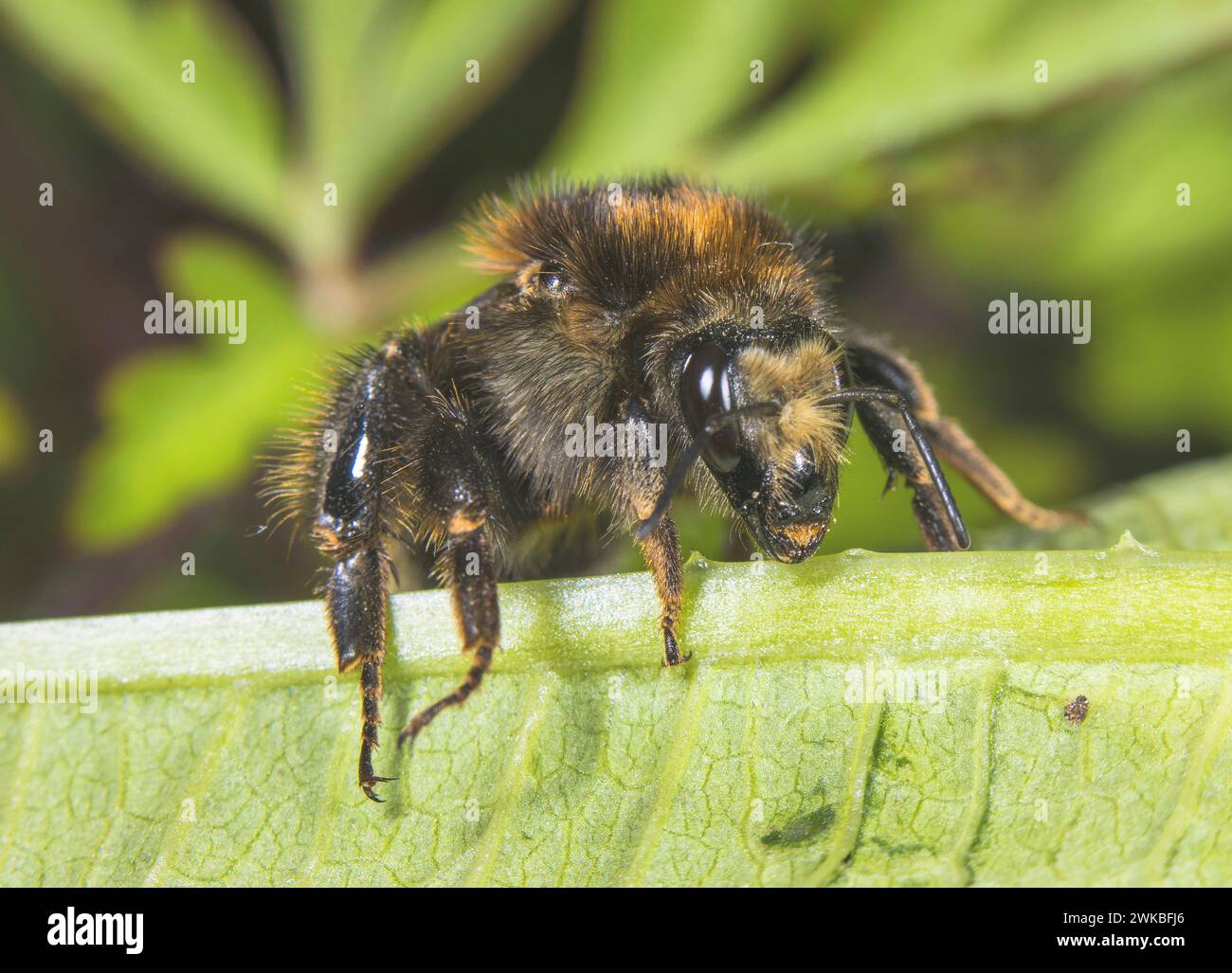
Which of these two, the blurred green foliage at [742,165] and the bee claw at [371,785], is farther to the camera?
the blurred green foliage at [742,165]

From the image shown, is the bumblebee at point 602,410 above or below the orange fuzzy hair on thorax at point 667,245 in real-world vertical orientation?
below

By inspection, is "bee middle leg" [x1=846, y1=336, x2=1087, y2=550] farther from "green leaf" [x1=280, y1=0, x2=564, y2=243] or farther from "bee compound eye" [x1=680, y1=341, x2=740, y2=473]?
"green leaf" [x1=280, y1=0, x2=564, y2=243]

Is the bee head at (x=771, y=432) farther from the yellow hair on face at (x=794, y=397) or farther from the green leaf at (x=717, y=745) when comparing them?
the green leaf at (x=717, y=745)

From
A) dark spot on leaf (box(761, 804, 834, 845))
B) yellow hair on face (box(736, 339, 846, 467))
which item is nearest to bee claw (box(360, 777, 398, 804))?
dark spot on leaf (box(761, 804, 834, 845))

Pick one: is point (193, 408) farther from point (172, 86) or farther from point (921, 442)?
point (921, 442)

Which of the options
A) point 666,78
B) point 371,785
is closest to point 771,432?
point 371,785

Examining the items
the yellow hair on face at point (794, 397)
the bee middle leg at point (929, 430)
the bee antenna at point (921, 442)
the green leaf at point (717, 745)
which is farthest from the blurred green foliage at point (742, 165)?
the yellow hair on face at point (794, 397)

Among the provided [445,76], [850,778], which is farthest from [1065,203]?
[850,778]
